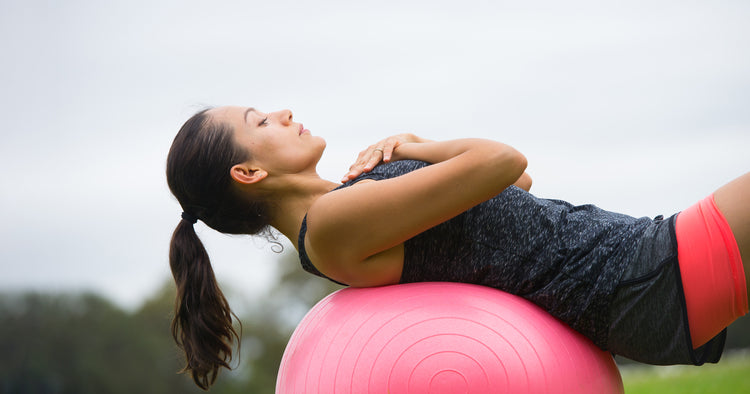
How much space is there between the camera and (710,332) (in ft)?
8.16

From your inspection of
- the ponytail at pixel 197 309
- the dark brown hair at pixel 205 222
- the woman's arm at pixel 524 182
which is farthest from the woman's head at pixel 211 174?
the woman's arm at pixel 524 182

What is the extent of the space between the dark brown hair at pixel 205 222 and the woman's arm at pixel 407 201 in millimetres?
535

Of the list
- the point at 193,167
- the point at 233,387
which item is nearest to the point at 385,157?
the point at 193,167

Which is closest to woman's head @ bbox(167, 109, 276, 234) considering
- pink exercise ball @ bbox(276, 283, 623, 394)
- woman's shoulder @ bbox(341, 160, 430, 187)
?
woman's shoulder @ bbox(341, 160, 430, 187)

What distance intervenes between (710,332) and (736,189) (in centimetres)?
52

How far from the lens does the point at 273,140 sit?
2.93 metres

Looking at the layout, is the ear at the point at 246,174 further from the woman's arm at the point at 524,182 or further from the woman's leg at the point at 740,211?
the woman's leg at the point at 740,211

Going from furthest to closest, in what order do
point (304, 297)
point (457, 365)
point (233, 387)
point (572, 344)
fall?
1. point (304, 297)
2. point (233, 387)
3. point (572, 344)
4. point (457, 365)

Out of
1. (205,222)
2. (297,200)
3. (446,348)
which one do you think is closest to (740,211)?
(446,348)

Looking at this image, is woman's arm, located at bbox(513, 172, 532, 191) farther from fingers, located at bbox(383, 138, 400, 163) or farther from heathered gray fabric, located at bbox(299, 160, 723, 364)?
fingers, located at bbox(383, 138, 400, 163)

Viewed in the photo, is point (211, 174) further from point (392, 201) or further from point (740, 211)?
point (740, 211)

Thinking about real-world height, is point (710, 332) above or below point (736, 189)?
below

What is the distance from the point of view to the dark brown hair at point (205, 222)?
2.92 m

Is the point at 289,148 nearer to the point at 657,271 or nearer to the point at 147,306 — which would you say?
the point at 657,271
